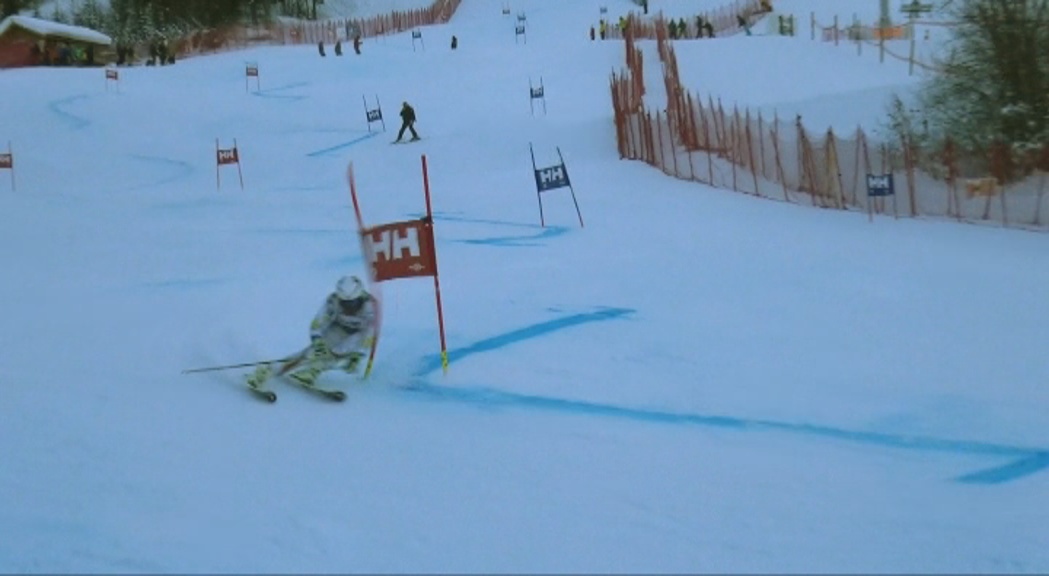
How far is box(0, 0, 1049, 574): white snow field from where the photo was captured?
5.55 meters

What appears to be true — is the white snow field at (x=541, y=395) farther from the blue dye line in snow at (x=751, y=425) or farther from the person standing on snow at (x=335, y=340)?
the person standing on snow at (x=335, y=340)

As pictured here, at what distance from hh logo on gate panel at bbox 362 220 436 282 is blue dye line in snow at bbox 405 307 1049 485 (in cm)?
84

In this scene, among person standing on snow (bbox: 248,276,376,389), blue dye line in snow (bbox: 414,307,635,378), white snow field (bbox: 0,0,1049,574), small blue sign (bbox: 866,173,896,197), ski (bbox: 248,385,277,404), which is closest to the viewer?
white snow field (bbox: 0,0,1049,574)

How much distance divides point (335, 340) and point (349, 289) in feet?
1.33

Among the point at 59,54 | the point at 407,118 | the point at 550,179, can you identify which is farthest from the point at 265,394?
the point at 59,54

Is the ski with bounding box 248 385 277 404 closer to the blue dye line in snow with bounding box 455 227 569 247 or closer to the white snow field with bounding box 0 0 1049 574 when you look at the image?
the white snow field with bounding box 0 0 1049 574

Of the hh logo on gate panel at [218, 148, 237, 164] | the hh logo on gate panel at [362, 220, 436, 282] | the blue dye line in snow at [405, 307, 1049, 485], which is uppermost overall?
the hh logo on gate panel at [218, 148, 237, 164]

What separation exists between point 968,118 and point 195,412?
1750 cm

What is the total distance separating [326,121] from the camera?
33469 mm

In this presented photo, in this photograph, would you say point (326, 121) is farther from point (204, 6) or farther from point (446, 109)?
point (204, 6)

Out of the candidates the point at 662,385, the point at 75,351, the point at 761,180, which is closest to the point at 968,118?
the point at 761,180

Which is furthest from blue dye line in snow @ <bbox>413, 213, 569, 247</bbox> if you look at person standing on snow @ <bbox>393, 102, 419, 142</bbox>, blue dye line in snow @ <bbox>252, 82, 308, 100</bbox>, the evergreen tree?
blue dye line in snow @ <bbox>252, 82, 308, 100</bbox>

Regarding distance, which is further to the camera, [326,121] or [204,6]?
[204,6]

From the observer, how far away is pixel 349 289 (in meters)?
8.00
